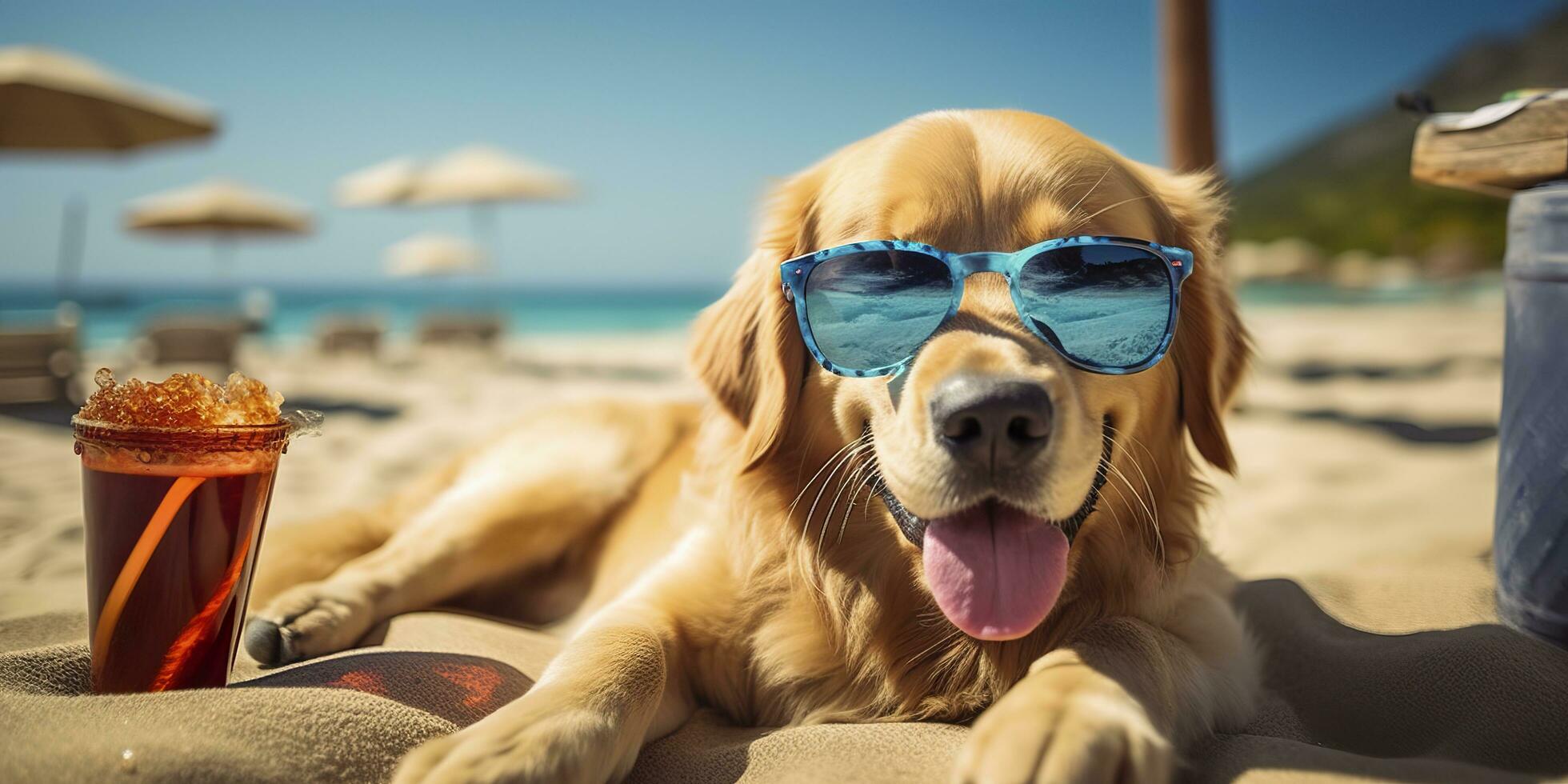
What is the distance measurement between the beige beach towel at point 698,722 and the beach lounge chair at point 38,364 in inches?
277

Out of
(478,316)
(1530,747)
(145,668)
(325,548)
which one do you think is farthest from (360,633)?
(478,316)

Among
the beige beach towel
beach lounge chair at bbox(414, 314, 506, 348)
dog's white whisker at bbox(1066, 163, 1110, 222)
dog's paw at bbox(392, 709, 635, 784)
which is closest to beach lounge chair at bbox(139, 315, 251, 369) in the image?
beach lounge chair at bbox(414, 314, 506, 348)

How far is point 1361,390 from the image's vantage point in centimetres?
811

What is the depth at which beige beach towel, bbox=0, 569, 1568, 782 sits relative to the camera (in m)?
1.37

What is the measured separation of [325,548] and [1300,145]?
309 feet

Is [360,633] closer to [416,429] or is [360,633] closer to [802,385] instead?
[802,385]

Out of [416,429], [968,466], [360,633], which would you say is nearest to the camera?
[968,466]

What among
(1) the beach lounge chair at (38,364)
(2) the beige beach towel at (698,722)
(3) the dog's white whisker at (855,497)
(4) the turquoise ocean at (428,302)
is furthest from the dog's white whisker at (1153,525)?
(4) the turquoise ocean at (428,302)

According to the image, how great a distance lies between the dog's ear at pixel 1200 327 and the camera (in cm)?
205

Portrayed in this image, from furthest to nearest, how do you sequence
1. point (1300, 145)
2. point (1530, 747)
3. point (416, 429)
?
point (1300, 145), point (416, 429), point (1530, 747)

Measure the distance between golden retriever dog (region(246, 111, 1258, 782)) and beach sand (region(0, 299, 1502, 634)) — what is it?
0.29m

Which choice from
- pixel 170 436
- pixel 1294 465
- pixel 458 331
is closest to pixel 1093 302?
pixel 170 436

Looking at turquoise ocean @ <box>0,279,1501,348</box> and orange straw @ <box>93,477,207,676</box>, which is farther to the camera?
turquoise ocean @ <box>0,279,1501,348</box>

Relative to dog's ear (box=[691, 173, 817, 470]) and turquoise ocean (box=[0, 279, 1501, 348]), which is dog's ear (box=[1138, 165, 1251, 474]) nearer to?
dog's ear (box=[691, 173, 817, 470])
